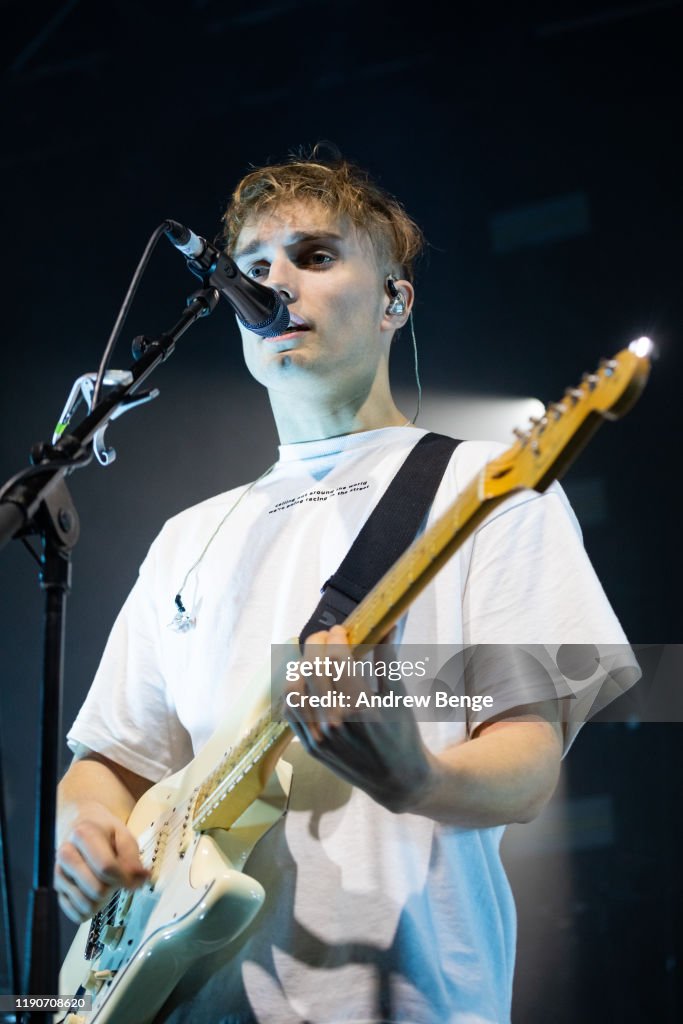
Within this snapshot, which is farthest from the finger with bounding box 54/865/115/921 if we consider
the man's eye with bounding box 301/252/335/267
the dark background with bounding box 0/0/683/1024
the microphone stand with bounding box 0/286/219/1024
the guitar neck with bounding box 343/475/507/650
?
the man's eye with bounding box 301/252/335/267

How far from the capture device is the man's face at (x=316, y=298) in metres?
2.01

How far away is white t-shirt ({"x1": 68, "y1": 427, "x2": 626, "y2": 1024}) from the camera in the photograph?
53.2 inches

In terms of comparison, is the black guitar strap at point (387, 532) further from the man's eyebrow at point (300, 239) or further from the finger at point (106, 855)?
the man's eyebrow at point (300, 239)

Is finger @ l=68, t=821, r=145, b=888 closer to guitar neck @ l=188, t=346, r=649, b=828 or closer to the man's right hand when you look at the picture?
the man's right hand

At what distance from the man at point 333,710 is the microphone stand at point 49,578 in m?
0.30

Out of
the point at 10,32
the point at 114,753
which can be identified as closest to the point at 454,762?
the point at 114,753

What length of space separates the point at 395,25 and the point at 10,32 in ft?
3.99

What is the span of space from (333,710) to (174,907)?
1.50ft

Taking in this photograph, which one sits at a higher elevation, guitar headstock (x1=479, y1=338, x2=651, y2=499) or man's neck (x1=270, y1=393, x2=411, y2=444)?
man's neck (x1=270, y1=393, x2=411, y2=444)

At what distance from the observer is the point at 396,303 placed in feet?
7.46

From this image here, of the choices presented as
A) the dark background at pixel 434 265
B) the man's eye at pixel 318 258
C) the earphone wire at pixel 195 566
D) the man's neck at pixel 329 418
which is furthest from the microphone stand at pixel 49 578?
the dark background at pixel 434 265

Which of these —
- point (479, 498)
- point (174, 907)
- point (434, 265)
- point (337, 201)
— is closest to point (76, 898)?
point (174, 907)

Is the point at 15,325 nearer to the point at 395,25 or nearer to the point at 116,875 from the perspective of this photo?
the point at 395,25

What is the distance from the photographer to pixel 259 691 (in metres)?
1.46
